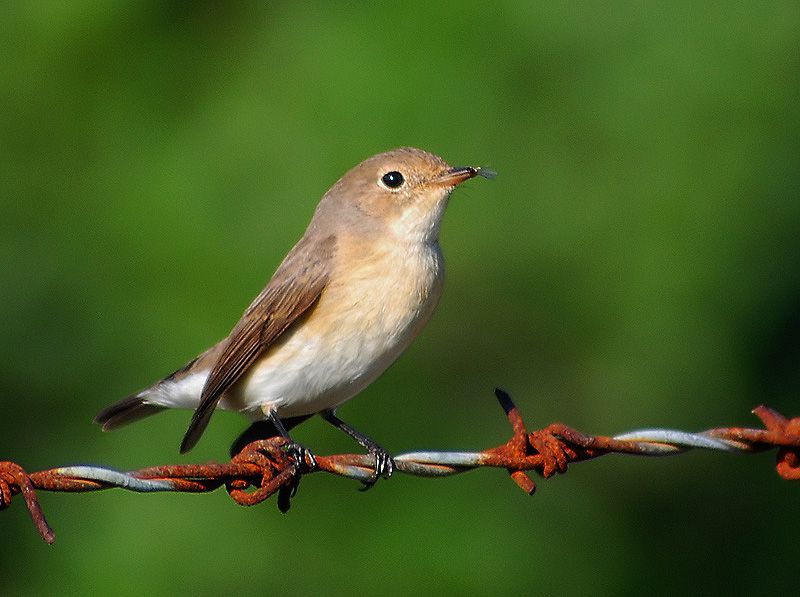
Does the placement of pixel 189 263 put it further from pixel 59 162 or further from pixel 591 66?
pixel 591 66

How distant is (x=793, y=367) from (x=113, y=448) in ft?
9.91

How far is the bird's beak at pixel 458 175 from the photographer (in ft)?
15.4

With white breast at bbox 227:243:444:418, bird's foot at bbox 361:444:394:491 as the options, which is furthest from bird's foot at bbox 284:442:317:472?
white breast at bbox 227:243:444:418

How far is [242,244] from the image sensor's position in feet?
17.7

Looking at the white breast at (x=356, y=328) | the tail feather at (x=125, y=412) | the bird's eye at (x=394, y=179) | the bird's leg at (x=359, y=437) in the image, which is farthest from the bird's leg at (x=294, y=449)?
the bird's eye at (x=394, y=179)

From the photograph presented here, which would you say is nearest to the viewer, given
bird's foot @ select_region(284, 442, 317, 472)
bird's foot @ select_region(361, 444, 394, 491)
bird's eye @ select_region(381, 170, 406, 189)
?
bird's foot @ select_region(284, 442, 317, 472)

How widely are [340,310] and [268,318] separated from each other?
277mm

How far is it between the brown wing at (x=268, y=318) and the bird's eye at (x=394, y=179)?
32cm

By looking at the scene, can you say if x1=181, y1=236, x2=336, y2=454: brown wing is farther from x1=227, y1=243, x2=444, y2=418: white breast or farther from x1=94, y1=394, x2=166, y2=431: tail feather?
x1=94, y1=394, x2=166, y2=431: tail feather

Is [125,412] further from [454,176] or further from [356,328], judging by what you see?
[454,176]

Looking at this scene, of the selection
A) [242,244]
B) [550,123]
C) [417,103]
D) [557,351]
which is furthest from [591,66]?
[242,244]

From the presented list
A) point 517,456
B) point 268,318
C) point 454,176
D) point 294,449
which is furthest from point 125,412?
point 517,456

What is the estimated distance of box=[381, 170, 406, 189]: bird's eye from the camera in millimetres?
4840

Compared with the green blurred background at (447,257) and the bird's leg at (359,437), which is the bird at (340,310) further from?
the green blurred background at (447,257)
